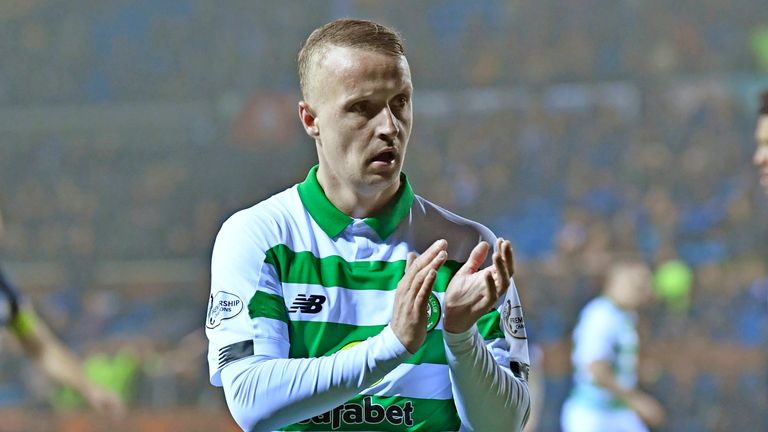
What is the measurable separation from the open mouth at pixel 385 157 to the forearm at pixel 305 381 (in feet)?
1.03

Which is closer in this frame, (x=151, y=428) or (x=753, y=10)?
(x=151, y=428)

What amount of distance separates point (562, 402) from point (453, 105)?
2993mm

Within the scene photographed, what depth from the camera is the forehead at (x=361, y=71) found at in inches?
85.2

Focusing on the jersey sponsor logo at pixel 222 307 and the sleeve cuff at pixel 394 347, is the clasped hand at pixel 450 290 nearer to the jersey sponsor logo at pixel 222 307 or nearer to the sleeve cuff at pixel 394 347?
the sleeve cuff at pixel 394 347

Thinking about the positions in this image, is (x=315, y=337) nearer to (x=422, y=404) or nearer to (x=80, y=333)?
(x=422, y=404)

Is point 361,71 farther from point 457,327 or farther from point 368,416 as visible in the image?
point 368,416

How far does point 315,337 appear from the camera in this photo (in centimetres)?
217

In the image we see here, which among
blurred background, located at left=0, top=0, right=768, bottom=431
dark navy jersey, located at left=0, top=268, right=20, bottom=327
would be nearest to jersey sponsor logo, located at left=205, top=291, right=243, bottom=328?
dark navy jersey, located at left=0, top=268, right=20, bottom=327

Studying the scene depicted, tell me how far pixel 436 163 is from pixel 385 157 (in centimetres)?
942

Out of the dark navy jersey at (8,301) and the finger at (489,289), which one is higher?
the dark navy jersey at (8,301)

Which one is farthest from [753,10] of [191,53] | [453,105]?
[191,53]

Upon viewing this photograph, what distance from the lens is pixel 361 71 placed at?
2.16 meters

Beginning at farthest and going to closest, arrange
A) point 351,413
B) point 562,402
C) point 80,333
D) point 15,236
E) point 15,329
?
point 15,236
point 80,333
point 562,402
point 15,329
point 351,413

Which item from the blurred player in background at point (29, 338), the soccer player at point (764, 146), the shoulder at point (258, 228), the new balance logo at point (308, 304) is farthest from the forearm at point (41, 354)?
the new balance logo at point (308, 304)
